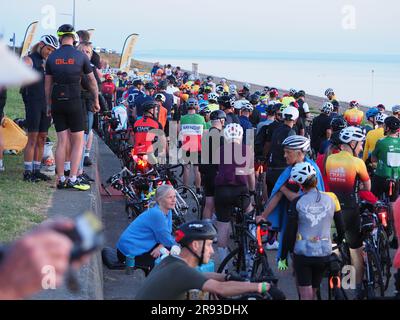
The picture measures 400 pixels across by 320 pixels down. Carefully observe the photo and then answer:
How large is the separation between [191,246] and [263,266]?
2703 millimetres

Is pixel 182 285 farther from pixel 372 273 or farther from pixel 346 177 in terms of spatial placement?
pixel 346 177

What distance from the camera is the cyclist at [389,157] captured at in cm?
1149

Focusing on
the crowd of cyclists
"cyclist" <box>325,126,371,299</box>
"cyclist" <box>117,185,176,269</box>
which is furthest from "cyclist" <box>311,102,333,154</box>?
"cyclist" <box>117,185,176,269</box>

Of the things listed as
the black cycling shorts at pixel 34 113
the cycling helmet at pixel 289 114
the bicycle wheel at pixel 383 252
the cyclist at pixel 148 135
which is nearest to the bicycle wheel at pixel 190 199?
the cyclist at pixel 148 135

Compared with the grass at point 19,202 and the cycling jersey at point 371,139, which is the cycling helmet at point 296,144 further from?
the cycling jersey at point 371,139

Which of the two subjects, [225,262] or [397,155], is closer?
[225,262]

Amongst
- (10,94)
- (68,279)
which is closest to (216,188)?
(68,279)

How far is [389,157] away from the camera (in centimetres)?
1154

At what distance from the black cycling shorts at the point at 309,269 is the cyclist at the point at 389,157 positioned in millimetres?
4148

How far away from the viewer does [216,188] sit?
1074 centimetres

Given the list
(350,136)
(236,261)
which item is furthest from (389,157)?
(236,261)

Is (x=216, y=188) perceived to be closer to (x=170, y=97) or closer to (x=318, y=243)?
(x=318, y=243)

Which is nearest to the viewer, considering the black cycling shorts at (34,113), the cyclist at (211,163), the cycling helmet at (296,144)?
the cycling helmet at (296,144)

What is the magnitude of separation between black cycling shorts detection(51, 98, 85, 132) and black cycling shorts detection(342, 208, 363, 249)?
3.93 m
